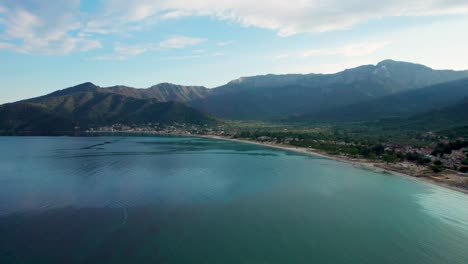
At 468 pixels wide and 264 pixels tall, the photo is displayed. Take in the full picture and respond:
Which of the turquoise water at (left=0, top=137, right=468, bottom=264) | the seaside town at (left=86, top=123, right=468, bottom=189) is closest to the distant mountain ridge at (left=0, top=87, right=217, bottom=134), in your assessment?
the seaside town at (left=86, top=123, right=468, bottom=189)

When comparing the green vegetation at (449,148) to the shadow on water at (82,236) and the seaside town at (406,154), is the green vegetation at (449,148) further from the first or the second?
the shadow on water at (82,236)

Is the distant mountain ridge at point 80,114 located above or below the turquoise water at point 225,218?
above

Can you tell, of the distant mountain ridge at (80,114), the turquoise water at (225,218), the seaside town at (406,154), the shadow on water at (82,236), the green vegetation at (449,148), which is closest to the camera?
the shadow on water at (82,236)

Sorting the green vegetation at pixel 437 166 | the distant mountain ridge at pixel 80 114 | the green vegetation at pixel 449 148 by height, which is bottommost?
the green vegetation at pixel 437 166

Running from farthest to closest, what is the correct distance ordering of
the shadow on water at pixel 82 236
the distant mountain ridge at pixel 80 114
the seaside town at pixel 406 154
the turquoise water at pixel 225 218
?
the distant mountain ridge at pixel 80 114, the seaside town at pixel 406 154, the turquoise water at pixel 225 218, the shadow on water at pixel 82 236

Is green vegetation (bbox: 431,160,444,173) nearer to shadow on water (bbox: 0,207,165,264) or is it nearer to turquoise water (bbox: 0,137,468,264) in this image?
turquoise water (bbox: 0,137,468,264)

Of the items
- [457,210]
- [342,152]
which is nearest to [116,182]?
[457,210]

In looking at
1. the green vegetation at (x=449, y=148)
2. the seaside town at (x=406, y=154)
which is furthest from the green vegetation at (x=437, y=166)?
the green vegetation at (x=449, y=148)
